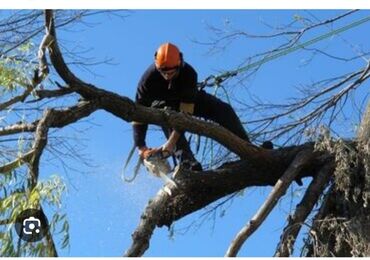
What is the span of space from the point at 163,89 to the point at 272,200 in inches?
48.8

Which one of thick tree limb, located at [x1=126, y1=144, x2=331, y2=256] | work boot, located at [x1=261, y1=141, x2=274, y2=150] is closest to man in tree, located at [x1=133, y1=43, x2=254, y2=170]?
thick tree limb, located at [x1=126, y1=144, x2=331, y2=256]

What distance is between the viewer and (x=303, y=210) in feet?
20.5

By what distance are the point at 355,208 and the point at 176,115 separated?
1.32 meters

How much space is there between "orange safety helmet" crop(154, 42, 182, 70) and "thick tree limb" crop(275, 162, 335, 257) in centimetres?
127

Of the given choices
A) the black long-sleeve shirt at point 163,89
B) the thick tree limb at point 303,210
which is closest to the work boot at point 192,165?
the black long-sleeve shirt at point 163,89

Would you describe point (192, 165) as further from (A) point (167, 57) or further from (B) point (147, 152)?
(A) point (167, 57)

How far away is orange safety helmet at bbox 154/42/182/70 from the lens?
662cm

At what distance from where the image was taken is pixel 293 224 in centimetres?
610

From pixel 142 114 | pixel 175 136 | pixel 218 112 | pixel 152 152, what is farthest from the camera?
pixel 218 112

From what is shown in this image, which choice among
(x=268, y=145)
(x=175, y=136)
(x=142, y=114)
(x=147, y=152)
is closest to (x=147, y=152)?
(x=147, y=152)

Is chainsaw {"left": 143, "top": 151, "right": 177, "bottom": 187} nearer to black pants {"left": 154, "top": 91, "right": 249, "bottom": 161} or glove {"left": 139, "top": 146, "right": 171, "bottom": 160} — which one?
glove {"left": 139, "top": 146, "right": 171, "bottom": 160}

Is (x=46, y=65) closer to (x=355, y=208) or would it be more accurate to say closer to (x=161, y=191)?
(x=161, y=191)

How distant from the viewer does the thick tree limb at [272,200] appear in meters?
5.73

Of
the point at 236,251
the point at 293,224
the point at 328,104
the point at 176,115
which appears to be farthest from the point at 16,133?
the point at 328,104
